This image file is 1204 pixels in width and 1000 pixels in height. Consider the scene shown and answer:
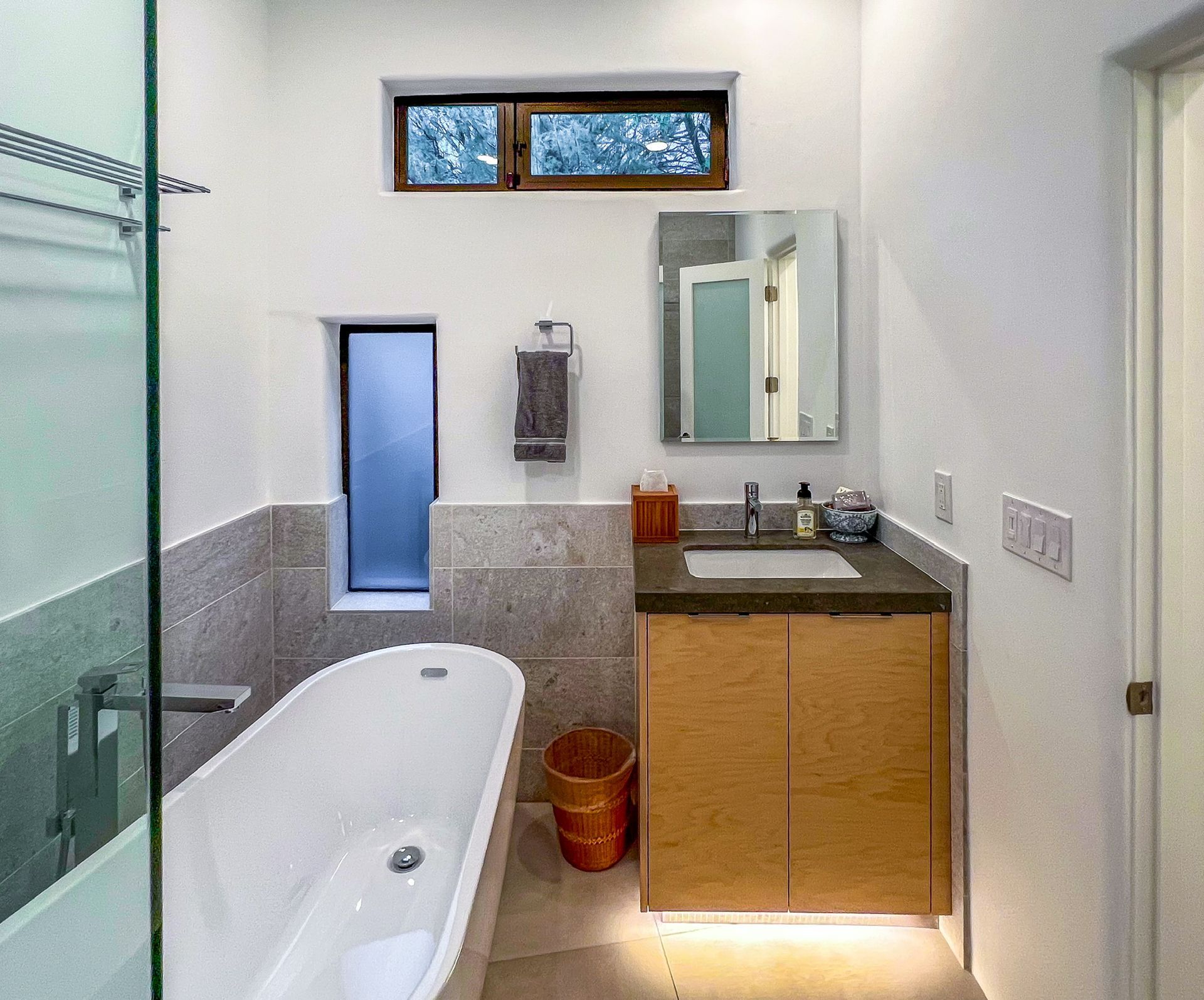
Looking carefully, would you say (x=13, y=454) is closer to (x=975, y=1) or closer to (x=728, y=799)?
(x=728, y=799)

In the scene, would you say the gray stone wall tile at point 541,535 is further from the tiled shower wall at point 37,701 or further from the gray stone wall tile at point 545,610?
the tiled shower wall at point 37,701

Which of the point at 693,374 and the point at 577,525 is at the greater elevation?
the point at 693,374

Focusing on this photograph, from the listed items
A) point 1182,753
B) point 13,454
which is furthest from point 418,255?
point 1182,753


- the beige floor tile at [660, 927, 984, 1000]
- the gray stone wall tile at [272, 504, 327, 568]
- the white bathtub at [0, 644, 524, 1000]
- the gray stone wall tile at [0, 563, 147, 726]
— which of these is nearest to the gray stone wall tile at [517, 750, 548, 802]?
the white bathtub at [0, 644, 524, 1000]

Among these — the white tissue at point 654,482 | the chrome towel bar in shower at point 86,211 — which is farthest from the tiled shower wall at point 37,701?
the white tissue at point 654,482

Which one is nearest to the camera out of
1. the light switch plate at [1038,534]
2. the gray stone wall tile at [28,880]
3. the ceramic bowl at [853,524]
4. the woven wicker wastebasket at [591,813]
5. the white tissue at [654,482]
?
the gray stone wall tile at [28,880]

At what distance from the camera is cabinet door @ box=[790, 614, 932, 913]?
1688 mm

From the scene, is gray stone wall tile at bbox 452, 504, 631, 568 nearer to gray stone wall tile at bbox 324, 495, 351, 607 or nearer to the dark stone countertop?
gray stone wall tile at bbox 324, 495, 351, 607

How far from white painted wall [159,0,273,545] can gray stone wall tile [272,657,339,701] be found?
54 centimetres

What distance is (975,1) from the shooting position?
1503mm

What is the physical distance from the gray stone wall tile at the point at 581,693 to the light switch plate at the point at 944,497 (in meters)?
1.10

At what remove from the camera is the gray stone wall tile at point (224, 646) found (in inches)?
73.6

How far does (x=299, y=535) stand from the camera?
2389mm

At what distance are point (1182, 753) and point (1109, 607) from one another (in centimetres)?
23
